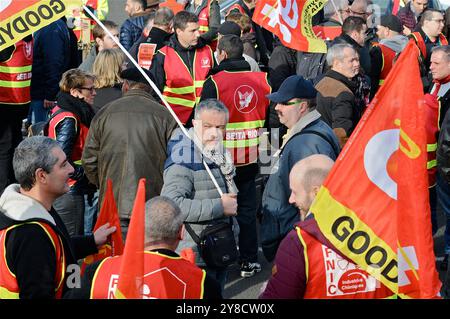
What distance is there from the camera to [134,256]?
11.5 ft

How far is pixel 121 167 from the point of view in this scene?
631cm

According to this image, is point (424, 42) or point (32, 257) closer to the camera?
point (32, 257)

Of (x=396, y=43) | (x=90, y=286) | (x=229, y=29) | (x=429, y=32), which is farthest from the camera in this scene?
(x=429, y=32)

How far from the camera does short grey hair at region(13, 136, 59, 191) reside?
4469 mm

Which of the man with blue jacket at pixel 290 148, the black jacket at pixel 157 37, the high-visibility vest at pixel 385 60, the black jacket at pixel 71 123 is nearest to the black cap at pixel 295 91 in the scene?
the man with blue jacket at pixel 290 148

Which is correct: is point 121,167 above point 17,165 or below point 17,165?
below

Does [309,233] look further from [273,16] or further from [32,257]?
[273,16]

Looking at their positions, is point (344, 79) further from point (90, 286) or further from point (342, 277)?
point (90, 286)

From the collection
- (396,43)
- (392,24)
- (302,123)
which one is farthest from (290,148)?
(392,24)

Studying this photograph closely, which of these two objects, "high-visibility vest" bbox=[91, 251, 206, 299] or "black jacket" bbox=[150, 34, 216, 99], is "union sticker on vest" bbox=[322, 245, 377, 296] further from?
"black jacket" bbox=[150, 34, 216, 99]

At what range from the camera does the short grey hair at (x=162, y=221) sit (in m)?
4.08

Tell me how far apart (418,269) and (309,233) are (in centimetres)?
48

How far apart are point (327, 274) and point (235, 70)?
405 centimetres
